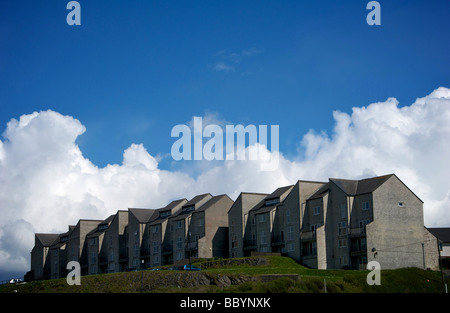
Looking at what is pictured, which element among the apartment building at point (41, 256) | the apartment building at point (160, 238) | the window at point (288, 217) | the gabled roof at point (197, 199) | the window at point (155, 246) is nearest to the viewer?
the window at point (288, 217)

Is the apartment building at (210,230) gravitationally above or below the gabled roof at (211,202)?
below

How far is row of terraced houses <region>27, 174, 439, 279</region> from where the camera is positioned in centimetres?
7944

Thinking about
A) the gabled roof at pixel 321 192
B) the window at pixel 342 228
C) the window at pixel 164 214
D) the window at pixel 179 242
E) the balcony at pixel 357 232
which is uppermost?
the window at pixel 164 214

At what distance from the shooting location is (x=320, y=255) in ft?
267

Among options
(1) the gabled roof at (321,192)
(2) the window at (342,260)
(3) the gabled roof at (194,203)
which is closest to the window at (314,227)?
(1) the gabled roof at (321,192)

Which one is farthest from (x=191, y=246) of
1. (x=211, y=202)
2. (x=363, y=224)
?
(x=363, y=224)

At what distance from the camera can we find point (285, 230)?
89.2m

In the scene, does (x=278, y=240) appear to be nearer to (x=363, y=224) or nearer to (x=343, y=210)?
(x=343, y=210)

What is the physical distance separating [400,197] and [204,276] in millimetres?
26013

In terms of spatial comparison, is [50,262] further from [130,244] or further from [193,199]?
[193,199]

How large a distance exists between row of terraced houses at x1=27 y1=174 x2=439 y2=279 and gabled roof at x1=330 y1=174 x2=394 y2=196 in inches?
4.9

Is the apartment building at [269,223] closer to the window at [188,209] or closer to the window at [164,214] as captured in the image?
the window at [188,209]

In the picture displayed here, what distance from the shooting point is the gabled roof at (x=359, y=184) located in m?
80.9

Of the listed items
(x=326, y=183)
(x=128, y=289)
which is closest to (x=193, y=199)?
(x=326, y=183)
